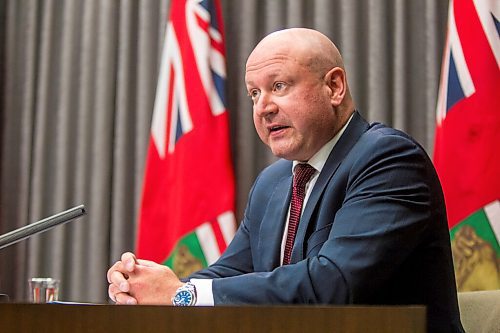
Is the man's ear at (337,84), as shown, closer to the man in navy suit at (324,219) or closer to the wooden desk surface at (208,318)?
the man in navy suit at (324,219)

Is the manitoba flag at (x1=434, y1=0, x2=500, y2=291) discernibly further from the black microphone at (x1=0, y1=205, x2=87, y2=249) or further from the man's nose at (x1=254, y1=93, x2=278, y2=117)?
the black microphone at (x1=0, y1=205, x2=87, y2=249)

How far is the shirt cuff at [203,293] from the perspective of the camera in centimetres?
221

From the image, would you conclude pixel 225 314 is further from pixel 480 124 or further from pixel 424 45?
pixel 424 45

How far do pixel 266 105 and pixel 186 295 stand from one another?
751mm

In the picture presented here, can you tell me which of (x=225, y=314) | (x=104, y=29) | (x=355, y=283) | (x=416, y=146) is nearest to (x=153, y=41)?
(x=104, y=29)

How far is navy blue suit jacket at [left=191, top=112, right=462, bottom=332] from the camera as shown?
221 centimetres

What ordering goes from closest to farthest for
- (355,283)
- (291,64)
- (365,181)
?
(355,283) → (365,181) → (291,64)

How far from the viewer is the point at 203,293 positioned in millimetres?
2219

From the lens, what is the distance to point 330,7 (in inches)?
172

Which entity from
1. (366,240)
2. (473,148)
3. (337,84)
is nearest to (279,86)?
(337,84)

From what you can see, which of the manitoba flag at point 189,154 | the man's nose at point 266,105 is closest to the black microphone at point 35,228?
the man's nose at point 266,105

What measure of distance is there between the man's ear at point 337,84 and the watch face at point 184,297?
851 millimetres

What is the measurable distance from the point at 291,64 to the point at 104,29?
7.11 ft

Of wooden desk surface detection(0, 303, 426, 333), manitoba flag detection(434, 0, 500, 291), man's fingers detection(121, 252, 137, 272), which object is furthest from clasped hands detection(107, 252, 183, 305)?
manitoba flag detection(434, 0, 500, 291)
